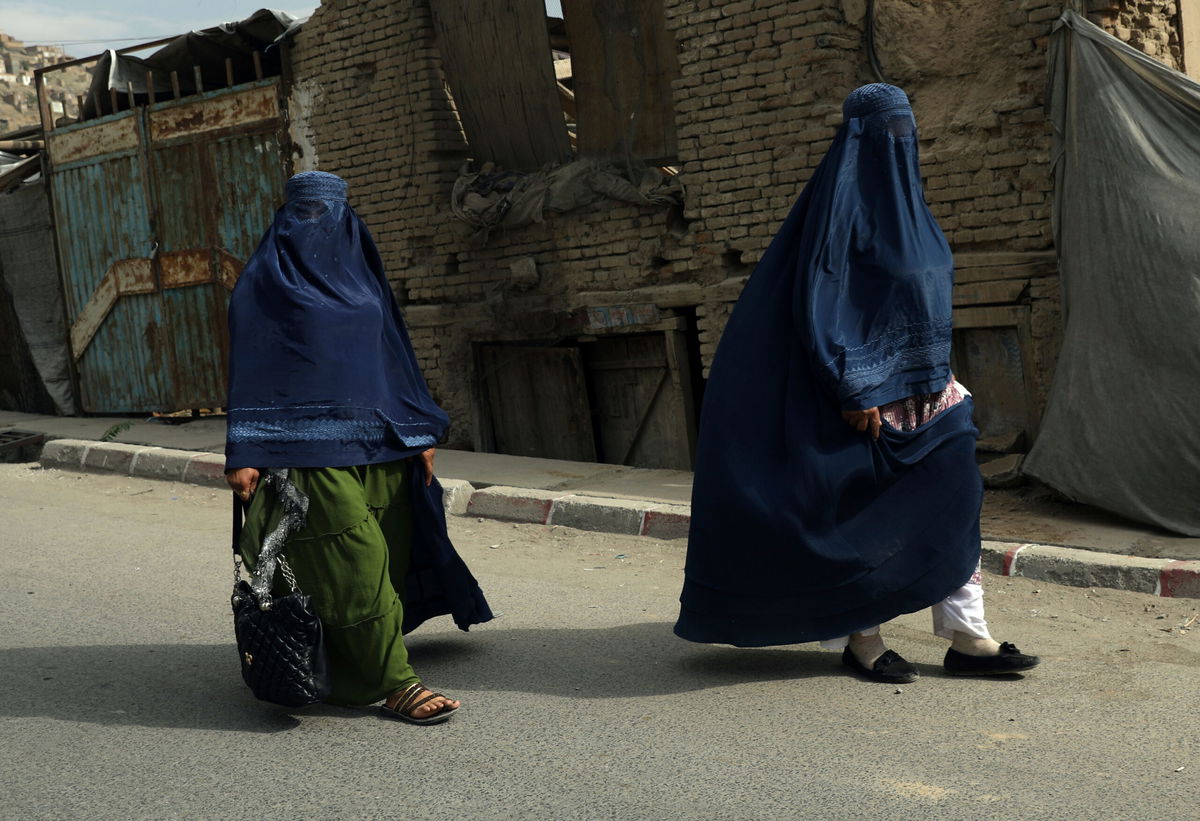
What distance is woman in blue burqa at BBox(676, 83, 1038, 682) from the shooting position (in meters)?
3.73

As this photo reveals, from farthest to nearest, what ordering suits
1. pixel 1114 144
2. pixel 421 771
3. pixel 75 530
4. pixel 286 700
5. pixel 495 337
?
pixel 495 337 < pixel 75 530 < pixel 1114 144 < pixel 286 700 < pixel 421 771

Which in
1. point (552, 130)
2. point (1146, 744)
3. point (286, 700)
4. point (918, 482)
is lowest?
point (1146, 744)

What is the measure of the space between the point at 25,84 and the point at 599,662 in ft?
68.4

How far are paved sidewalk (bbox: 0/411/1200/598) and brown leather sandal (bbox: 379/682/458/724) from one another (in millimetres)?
2727

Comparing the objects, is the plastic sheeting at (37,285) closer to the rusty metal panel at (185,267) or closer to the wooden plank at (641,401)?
the rusty metal panel at (185,267)

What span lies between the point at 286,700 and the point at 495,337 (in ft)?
19.2

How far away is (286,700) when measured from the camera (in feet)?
11.6

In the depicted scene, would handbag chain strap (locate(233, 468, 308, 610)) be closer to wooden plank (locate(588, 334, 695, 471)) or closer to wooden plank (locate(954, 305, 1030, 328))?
wooden plank (locate(954, 305, 1030, 328))

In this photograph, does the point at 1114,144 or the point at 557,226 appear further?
the point at 557,226

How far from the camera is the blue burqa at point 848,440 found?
12.2 ft

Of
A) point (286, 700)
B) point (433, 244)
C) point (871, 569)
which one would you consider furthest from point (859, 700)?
point (433, 244)

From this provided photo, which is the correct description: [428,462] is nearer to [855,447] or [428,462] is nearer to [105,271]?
[855,447]

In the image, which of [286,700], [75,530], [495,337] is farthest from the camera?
[495,337]

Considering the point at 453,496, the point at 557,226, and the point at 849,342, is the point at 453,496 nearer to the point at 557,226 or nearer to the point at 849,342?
the point at 557,226
